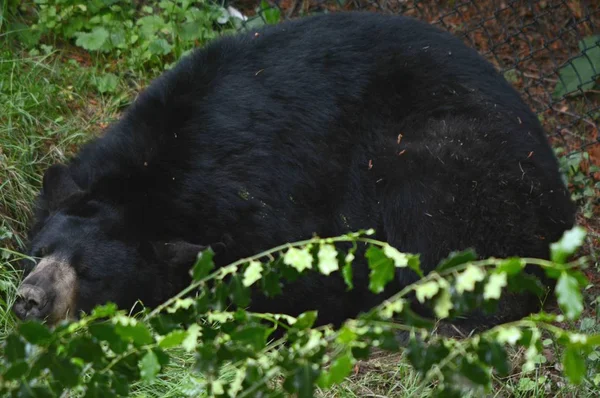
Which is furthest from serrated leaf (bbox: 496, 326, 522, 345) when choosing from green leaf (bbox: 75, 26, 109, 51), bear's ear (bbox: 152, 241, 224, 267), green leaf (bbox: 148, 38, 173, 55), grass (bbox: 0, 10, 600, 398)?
green leaf (bbox: 75, 26, 109, 51)

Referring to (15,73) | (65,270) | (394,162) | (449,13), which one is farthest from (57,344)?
(449,13)

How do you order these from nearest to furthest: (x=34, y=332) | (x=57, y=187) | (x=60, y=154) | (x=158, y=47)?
(x=34, y=332) < (x=57, y=187) < (x=60, y=154) < (x=158, y=47)

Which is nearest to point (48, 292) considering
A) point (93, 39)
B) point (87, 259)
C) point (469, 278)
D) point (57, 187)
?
point (87, 259)

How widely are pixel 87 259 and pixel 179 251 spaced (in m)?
0.47

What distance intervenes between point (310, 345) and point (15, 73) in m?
4.63

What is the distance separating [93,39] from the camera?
6.54 m

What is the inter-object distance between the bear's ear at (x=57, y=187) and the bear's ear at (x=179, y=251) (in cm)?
53

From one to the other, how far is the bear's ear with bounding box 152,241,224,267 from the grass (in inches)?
21.7

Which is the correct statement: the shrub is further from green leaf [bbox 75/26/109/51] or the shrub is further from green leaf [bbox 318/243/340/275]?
green leaf [bbox 75/26/109/51]

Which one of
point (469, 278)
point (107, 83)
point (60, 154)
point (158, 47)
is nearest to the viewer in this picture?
point (469, 278)

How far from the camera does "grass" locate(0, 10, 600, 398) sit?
4.14 meters

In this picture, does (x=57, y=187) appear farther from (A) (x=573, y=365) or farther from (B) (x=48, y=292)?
(A) (x=573, y=365)

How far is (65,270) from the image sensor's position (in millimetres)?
4414

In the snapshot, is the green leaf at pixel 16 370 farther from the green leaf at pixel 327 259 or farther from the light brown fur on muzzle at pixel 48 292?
the light brown fur on muzzle at pixel 48 292
